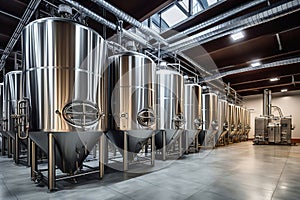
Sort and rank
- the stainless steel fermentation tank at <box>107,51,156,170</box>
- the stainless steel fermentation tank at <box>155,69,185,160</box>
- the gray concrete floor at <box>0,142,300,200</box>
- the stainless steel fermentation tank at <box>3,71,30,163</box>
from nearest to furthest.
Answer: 1. the gray concrete floor at <box>0,142,300,200</box>
2. the stainless steel fermentation tank at <box>107,51,156,170</box>
3. the stainless steel fermentation tank at <box>3,71,30,163</box>
4. the stainless steel fermentation tank at <box>155,69,185,160</box>

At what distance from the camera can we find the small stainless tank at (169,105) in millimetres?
4446

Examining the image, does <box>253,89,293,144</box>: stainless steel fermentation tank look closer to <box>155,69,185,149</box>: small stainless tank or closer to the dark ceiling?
the dark ceiling

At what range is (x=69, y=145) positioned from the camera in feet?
7.86

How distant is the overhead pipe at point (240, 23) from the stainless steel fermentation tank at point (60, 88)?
100 inches

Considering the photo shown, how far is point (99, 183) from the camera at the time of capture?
2678 mm

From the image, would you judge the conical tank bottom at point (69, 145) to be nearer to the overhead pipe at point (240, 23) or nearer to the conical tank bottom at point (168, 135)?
the conical tank bottom at point (168, 135)

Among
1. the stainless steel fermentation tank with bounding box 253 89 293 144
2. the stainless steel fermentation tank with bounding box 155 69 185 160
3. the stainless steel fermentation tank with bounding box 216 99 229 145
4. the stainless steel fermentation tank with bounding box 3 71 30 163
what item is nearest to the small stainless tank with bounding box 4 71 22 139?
the stainless steel fermentation tank with bounding box 3 71 30 163

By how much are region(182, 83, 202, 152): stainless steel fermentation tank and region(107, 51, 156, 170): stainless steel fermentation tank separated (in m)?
2.11

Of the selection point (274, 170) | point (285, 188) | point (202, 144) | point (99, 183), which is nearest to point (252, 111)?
point (202, 144)

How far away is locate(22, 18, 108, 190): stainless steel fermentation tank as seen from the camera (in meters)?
2.29

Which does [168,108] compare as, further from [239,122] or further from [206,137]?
[239,122]

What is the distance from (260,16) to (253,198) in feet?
9.54

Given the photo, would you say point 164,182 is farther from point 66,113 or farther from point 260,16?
point 260,16

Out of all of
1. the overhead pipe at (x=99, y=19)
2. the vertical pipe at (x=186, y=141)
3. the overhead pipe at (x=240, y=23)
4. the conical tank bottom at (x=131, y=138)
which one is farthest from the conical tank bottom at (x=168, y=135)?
the overhead pipe at (x=99, y=19)
